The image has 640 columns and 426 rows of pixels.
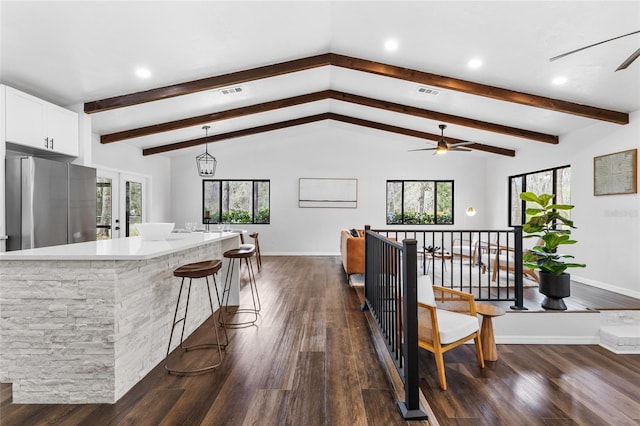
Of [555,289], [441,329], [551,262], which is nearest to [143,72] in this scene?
[441,329]

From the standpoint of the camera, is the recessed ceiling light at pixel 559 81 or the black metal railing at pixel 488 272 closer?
the black metal railing at pixel 488 272

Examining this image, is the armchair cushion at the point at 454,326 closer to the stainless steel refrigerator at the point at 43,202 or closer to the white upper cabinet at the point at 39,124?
the stainless steel refrigerator at the point at 43,202

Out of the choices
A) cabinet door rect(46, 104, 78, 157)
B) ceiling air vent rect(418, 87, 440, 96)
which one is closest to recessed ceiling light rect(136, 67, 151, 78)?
cabinet door rect(46, 104, 78, 157)

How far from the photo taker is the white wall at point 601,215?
15.0 feet

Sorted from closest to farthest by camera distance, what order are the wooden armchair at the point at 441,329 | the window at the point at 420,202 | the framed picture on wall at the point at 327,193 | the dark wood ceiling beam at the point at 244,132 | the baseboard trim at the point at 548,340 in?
the wooden armchair at the point at 441,329, the baseboard trim at the point at 548,340, the dark wood ceiling beam at the point at 244,132, the framed picture on wall at the point at 327,193, the window at the point at 420,202

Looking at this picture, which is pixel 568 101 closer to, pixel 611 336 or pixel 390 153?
pixel 611 336

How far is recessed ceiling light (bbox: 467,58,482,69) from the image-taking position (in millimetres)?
4043

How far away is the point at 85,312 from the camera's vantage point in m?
2.14

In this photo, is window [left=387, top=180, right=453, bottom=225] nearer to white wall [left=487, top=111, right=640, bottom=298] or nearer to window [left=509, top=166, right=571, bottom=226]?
window [left=509, top=166, right=571, bottom=226]

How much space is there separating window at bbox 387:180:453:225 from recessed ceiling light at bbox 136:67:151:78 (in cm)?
639

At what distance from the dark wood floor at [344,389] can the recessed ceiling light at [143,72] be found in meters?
3.20

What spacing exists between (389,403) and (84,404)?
6.41ft

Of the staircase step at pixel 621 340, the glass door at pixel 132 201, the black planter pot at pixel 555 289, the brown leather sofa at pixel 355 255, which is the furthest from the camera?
the glass door at pixel 132 201

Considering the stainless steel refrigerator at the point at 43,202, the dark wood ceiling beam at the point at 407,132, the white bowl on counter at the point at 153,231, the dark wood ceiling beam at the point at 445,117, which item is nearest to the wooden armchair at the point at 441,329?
the white bowl on counter at the point at 153,231
